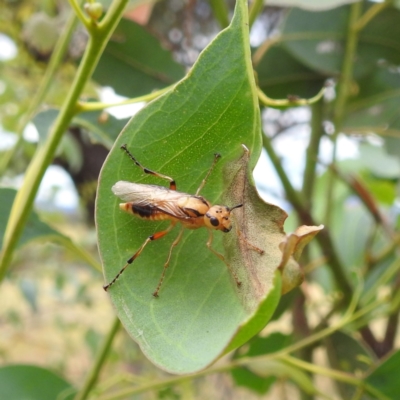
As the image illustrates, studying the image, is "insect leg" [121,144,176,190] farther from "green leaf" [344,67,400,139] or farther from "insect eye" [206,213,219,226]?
"green leaf" [344,67,400,139]

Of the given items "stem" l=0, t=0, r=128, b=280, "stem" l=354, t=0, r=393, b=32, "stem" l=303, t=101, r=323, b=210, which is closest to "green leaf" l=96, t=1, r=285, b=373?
"stem" l=0, t=0, r=128, b=280

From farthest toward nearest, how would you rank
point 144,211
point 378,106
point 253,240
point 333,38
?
1. point 378,106
2. point 333,38
3. point 144,211
4. point 253,240

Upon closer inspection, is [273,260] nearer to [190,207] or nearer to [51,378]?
[190,207]

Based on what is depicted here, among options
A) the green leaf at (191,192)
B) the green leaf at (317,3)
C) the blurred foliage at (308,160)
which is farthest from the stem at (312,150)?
the green leaf at (191,192)

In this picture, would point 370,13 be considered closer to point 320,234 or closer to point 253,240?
point 320,234

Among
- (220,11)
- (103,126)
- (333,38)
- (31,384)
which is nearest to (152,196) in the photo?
(103,126)

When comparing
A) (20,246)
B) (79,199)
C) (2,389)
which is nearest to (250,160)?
(20,246)

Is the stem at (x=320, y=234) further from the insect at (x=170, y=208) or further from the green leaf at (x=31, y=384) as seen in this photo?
the green leaf at (x=31, y=384)
